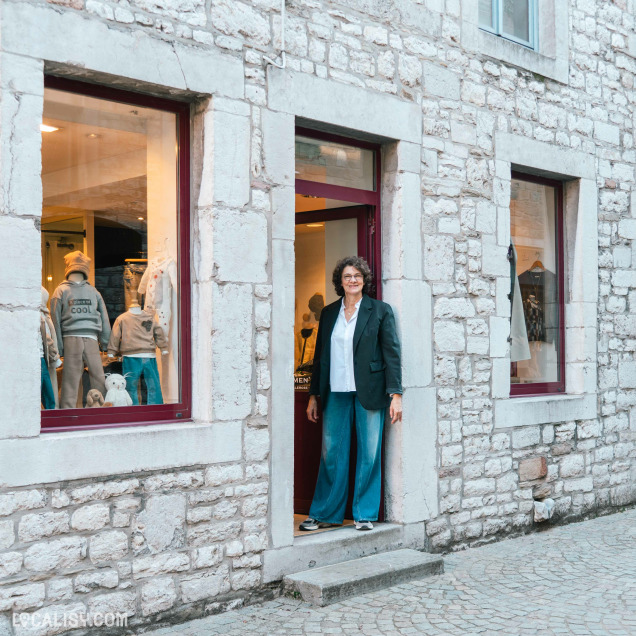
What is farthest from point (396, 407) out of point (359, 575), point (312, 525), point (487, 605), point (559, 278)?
point (559, 278)

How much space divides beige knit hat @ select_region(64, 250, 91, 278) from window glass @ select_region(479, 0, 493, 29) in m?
4.10

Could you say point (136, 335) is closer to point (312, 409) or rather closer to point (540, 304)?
point (312, 409)

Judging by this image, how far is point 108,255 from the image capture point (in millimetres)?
5031

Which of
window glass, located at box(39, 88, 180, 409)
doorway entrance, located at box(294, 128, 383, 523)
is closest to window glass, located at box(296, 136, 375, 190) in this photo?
doorway entrance, located at box(294, 128, 383, 523)

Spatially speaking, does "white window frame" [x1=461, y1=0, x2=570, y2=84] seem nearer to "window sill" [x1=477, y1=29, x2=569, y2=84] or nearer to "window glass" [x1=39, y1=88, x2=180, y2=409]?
"window sill" [x1=477, y1=29, x2=569, y2=84]

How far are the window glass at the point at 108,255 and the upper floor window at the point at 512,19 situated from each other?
336 cm

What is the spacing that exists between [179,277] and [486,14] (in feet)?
12.5

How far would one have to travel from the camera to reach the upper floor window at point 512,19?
731 centimetres

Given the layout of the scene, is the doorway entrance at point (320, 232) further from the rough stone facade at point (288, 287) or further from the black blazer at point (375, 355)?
the black blazer at point (375, 355)

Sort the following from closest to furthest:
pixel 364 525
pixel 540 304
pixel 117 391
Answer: pixel 117 391, pixel 364 525, pixel 540 304

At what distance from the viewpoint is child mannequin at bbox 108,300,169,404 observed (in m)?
5.07

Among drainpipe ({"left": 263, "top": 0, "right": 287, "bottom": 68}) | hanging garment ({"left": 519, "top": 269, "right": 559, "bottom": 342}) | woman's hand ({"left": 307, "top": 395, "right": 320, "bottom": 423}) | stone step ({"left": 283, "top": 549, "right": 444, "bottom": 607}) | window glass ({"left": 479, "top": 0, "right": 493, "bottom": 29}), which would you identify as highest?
window glass ({"left": 479, "top": 0, "right": 493, "bottom": 29})

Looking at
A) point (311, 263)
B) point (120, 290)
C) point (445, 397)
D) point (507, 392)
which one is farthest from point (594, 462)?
point (120, 290)

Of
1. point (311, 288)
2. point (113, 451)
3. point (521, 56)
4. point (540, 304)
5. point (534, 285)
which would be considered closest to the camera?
point (113, 451)
